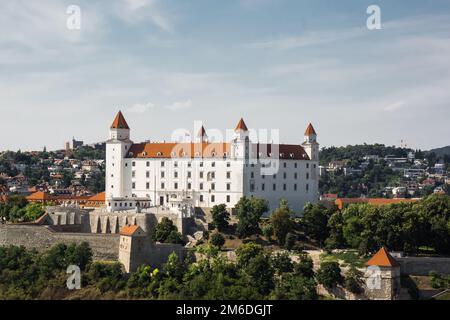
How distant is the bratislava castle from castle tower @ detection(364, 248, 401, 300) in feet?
69.3

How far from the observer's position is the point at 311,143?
255ft

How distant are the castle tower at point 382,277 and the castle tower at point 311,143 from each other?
24.6 m

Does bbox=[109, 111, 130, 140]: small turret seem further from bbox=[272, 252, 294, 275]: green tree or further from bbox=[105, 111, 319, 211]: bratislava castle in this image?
bbox=[272, 252, 294, 275]: green tree

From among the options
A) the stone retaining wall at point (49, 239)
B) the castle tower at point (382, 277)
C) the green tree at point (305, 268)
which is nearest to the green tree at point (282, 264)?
the green tree at point (305, 268)

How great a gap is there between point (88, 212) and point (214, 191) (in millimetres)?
11095

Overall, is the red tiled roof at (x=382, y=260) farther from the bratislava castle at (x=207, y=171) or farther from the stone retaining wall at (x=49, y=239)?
the bratislava castle at (x=207, y=171)

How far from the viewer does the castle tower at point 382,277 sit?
52.8 meters

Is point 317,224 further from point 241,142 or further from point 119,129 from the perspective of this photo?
point 119,129

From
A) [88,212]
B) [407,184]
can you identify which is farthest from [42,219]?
[407,184]

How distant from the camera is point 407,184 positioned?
154 meters

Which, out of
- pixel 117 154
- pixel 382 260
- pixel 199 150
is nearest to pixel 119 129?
pixel 117 154

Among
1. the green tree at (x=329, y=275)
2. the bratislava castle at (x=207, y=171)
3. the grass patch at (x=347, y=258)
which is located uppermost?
the bratislava castle at (x=207, y=171)

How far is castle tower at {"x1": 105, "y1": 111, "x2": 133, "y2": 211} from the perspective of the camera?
76625mm

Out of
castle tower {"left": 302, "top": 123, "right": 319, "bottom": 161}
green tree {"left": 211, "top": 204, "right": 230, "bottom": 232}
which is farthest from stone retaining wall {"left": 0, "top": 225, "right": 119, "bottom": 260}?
castle tower {"left": 302, "top": 123, "right": 319, "bottom": 161}
